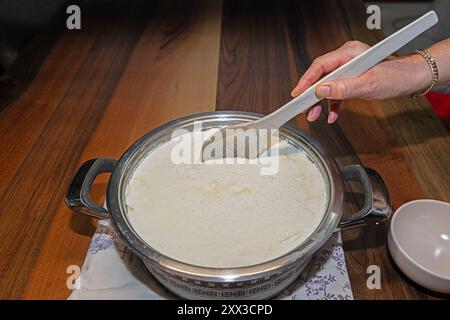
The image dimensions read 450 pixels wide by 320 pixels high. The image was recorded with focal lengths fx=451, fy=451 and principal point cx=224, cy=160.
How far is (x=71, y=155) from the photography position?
130cm

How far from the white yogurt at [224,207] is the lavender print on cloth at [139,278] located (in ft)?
0.40

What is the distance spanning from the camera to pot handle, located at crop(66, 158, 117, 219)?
0.97m

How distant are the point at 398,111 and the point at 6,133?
1222 mm

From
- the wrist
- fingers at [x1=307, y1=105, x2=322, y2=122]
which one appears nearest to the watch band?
the wrist

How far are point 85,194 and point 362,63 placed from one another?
2.24ft

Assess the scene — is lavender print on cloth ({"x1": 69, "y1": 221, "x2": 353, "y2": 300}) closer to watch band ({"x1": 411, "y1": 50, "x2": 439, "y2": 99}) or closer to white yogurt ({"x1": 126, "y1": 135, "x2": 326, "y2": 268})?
white yogurt ({"x1": 126, "y1": 135, "x2": 326, "y2": 268})

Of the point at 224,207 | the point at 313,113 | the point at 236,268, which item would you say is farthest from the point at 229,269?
the point at 313,113

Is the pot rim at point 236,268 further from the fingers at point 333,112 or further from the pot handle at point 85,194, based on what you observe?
the fingers at point 333,112

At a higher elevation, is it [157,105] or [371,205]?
[371,205]

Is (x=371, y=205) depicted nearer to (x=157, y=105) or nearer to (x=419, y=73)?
(x=419, y=73)

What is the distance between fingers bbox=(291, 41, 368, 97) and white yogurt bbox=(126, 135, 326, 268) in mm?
201

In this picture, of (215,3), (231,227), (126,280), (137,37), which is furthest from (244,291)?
(215,3)

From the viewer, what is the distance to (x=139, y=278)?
987 millimetres

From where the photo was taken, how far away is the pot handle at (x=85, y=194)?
971mm
